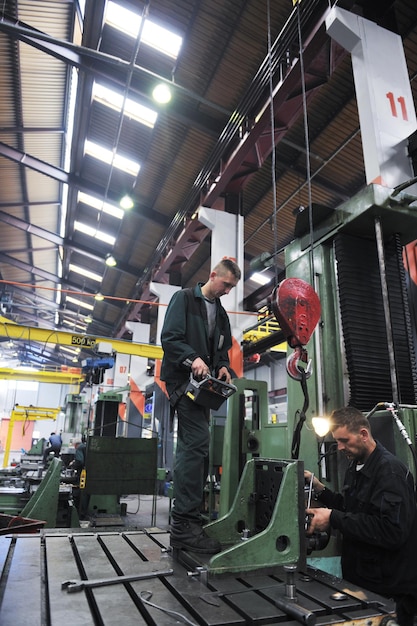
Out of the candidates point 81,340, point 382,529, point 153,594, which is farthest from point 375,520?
point 81,340

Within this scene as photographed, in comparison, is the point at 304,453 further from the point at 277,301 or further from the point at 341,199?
the point at 341,199

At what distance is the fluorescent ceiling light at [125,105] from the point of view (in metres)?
6.78

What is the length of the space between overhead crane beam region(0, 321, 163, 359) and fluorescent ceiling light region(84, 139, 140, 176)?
3.30m

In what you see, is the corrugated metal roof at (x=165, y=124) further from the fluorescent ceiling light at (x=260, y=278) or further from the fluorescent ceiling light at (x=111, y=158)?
the fluorescent ceiling light at (x=260, y=278)

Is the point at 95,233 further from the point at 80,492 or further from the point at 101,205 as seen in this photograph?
the point at 80,492

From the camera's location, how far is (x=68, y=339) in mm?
8102

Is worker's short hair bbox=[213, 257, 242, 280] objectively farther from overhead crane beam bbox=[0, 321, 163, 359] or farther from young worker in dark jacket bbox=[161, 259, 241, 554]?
overhead crane beam bbox=[0, 321, 163, 359]

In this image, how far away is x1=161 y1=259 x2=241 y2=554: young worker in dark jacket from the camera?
176 centimetres

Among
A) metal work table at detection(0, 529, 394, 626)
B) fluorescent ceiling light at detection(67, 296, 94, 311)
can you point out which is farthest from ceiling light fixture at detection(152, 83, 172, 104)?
fluorescent ceiling light at detection(67, 296, 94, 311)

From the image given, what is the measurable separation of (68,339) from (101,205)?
3345 millimetres

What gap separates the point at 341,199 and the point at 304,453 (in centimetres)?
551

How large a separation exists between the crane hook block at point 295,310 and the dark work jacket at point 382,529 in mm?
573

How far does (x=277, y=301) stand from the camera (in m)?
1.91

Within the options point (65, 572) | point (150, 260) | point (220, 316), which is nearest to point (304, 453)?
point (220, 316)
